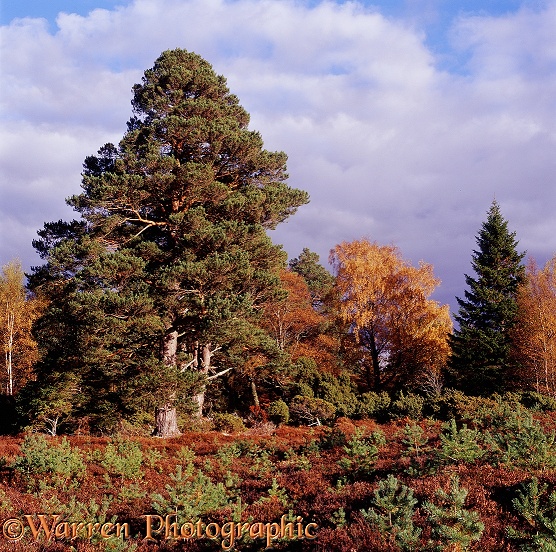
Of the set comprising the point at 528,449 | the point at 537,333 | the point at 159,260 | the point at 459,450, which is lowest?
the point at 459,450

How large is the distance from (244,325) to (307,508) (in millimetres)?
8916

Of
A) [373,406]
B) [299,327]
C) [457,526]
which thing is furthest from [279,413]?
[457,526]

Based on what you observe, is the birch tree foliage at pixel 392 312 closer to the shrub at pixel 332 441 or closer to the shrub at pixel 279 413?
the shrub at pixel 279 413

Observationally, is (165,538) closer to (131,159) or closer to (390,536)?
(390,536)

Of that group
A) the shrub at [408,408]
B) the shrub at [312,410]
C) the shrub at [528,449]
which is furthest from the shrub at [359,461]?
the shrub at [312,410]

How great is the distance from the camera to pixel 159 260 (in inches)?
666

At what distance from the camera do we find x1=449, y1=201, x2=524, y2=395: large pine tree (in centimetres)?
2747

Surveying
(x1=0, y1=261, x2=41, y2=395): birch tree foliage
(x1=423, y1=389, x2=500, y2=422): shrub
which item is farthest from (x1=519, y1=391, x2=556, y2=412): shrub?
(x1=0, y1=261, x2=41, y2=395): birch tree foliage

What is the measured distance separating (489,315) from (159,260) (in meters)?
21.7

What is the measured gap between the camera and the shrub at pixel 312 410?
21.2 m

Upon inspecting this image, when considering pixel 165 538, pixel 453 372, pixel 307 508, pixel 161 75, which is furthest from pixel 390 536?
pixel 453 372

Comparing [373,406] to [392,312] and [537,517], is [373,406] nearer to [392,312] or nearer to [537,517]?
[392,312]

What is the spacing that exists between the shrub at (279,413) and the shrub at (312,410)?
0.41m

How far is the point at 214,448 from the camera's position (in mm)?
12445
